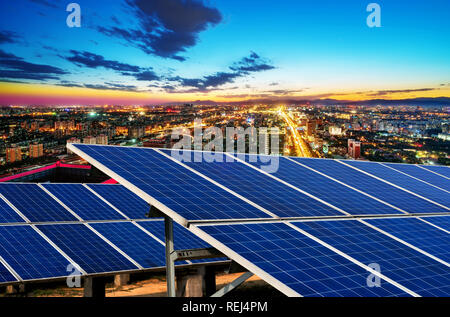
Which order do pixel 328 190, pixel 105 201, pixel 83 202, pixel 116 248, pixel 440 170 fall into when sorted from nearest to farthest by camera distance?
pixel 328 190 → pixel 116 248 → pixel 83 202 → pixel 105 201 → pixel 440 170

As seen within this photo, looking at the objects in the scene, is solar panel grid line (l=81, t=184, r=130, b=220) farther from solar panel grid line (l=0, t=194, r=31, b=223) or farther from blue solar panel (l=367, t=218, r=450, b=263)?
blue solar panel (l=367, t=218, r=450, b=263)

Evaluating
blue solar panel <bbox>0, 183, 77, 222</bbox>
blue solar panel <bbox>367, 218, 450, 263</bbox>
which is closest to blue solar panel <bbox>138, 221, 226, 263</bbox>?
blue solar panel <bbox>0, 183, 77, 222</bbox>

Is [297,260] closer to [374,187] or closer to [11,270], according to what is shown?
[374,187]

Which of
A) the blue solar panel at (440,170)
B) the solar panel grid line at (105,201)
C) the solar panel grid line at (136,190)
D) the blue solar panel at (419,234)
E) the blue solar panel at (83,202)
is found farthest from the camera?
the blue solar panel at (440,170)

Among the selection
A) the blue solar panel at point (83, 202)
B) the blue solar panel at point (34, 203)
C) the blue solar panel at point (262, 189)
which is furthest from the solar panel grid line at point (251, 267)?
the blue solar panel at point (34, 203)

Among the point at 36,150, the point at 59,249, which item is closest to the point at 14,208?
the point at 59,249

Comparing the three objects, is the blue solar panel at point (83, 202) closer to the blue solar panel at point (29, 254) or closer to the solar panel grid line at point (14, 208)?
the solar panel grid line at point (14, 208)
